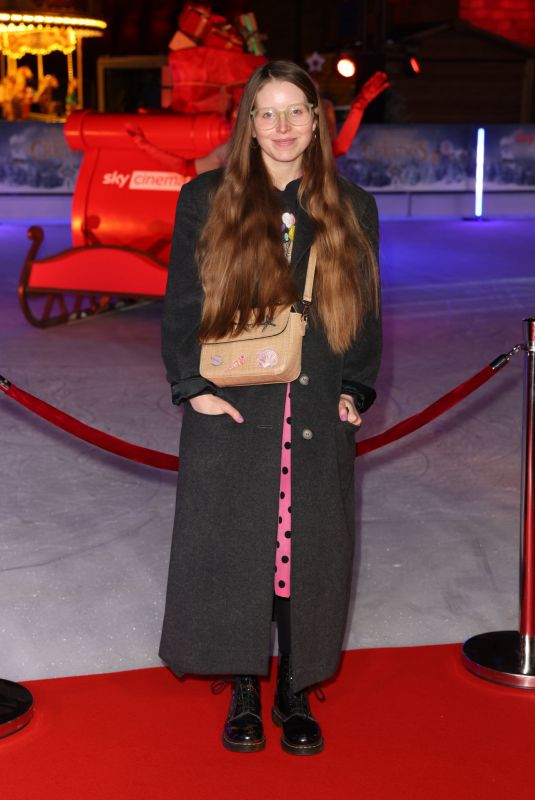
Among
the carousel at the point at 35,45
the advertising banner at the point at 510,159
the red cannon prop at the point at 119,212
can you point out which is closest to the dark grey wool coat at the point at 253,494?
the red cannon prop at the point at 119,212

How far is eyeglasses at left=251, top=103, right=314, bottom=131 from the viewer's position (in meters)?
2.33

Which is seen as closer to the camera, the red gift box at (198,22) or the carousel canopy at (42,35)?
the red gift box at (198,22)

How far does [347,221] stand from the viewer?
2.40 metres

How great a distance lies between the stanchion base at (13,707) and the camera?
8.41ft

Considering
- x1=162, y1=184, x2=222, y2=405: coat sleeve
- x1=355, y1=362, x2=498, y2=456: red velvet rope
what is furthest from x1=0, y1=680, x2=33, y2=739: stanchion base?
x1=355, y1=362, x2=498, y2=456: red velvet rope

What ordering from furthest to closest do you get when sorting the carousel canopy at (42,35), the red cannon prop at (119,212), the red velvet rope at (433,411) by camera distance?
the carousel canopy at (42,35) → the red cannon prop at (119,212) → the red velvet rope at (433,411)

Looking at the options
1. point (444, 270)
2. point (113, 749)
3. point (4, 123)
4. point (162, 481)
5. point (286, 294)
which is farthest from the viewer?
point (4, 123)

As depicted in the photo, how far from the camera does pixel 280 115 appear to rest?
7.63 feet

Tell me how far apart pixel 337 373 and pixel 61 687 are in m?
1.07

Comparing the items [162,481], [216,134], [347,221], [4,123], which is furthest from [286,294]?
[4,123]

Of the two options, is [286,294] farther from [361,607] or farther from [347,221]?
[361,607]

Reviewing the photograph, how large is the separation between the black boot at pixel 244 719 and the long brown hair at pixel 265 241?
787 millimetres

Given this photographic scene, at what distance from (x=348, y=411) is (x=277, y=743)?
75cm

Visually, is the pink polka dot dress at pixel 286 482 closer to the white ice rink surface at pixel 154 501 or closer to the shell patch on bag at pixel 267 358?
the shell patch on bag at pixel 267 358
